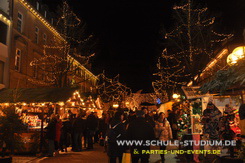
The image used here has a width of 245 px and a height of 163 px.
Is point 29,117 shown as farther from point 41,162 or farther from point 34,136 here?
point 41,162

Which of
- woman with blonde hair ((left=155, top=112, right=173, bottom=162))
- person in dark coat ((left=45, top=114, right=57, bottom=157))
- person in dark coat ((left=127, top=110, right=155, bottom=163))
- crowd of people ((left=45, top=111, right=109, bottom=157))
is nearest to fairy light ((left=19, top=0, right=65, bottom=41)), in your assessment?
crowd of people ((left=45, top=111, right=109, bottom=157))

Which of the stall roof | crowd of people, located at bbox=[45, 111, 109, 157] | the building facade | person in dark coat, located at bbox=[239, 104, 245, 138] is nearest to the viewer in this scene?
person in dark coat, located at bbox=[239, 104, 245, 138]

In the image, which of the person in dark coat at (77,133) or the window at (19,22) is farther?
the window at (19,22)

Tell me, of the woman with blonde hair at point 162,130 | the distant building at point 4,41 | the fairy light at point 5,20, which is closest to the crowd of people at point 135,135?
the woman with blonde hair at point 162,130

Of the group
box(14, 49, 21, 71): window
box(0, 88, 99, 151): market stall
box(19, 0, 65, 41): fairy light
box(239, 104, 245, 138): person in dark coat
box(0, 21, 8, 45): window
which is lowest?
box(239, 104, 245, 138): person in dark coat

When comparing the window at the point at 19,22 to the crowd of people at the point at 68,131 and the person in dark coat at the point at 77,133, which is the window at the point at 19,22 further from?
the person in dark coat at the point at 77,133

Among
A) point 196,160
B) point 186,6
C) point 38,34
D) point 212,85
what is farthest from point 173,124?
point 38,34

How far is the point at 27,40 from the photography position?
83.7 ft

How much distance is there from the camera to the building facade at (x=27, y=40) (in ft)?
76.6

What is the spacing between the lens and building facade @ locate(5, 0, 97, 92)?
23344 millimetres

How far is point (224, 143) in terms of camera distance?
8.70 metres

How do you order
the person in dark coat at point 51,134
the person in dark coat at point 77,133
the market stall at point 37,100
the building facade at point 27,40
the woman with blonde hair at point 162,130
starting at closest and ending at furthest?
the woman with blonde hair at point 162,130 < the person in dark coat at point 51,134 < the person in dark coat at point 77,133 < the market stall at point 37,100 < the building facade at point 27,40

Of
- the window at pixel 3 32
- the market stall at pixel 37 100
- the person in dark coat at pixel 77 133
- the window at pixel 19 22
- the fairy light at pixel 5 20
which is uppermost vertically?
the window at pixel 19 22

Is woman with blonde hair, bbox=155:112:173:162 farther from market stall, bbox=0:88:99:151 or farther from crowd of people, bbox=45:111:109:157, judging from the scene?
market stall, bbox=0:88:99:151
